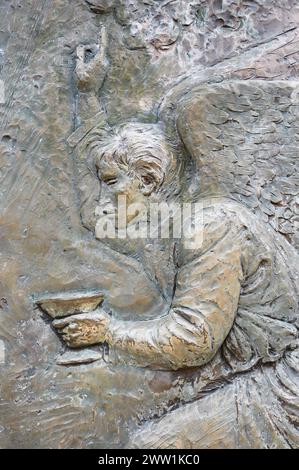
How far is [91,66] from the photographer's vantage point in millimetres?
1946

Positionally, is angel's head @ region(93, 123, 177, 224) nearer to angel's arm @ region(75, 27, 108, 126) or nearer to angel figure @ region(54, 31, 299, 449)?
angel figure @ region(54, 31, 299, 449)

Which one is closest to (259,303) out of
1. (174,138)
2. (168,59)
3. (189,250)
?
(189,250)

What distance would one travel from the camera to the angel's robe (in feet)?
5.98

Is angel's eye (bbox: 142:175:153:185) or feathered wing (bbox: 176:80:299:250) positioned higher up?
feathered wing (bbox: 176:80:299:250)

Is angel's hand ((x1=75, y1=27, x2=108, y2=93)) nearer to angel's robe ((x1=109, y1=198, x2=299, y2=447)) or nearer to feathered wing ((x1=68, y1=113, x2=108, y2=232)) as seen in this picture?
feathered wing ((x1=68, y1=113, x2=108, y2=232))

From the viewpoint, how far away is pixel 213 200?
190 cm

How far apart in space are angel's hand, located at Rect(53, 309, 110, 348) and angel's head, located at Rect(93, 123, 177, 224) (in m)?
0.36

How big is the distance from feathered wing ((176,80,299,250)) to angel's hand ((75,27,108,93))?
270mm

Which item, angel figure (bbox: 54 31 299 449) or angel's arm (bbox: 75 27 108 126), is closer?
angel figure (bbox: 54 31 299 449)

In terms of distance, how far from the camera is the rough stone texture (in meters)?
1.88

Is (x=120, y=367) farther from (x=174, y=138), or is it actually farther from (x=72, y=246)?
(x=174, y=138)

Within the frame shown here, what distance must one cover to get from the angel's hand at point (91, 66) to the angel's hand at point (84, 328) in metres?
0.71

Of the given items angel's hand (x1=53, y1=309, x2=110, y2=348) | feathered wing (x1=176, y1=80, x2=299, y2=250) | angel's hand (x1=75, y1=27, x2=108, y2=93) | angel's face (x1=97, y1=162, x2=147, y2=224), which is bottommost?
angel's hand (x1=53, y1=309, x2=110, y2=348)

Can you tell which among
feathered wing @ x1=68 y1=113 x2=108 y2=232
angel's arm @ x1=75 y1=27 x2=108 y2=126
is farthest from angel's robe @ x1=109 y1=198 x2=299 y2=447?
angel's arm @ x1=75 y1=27 x2=108 y2=126
